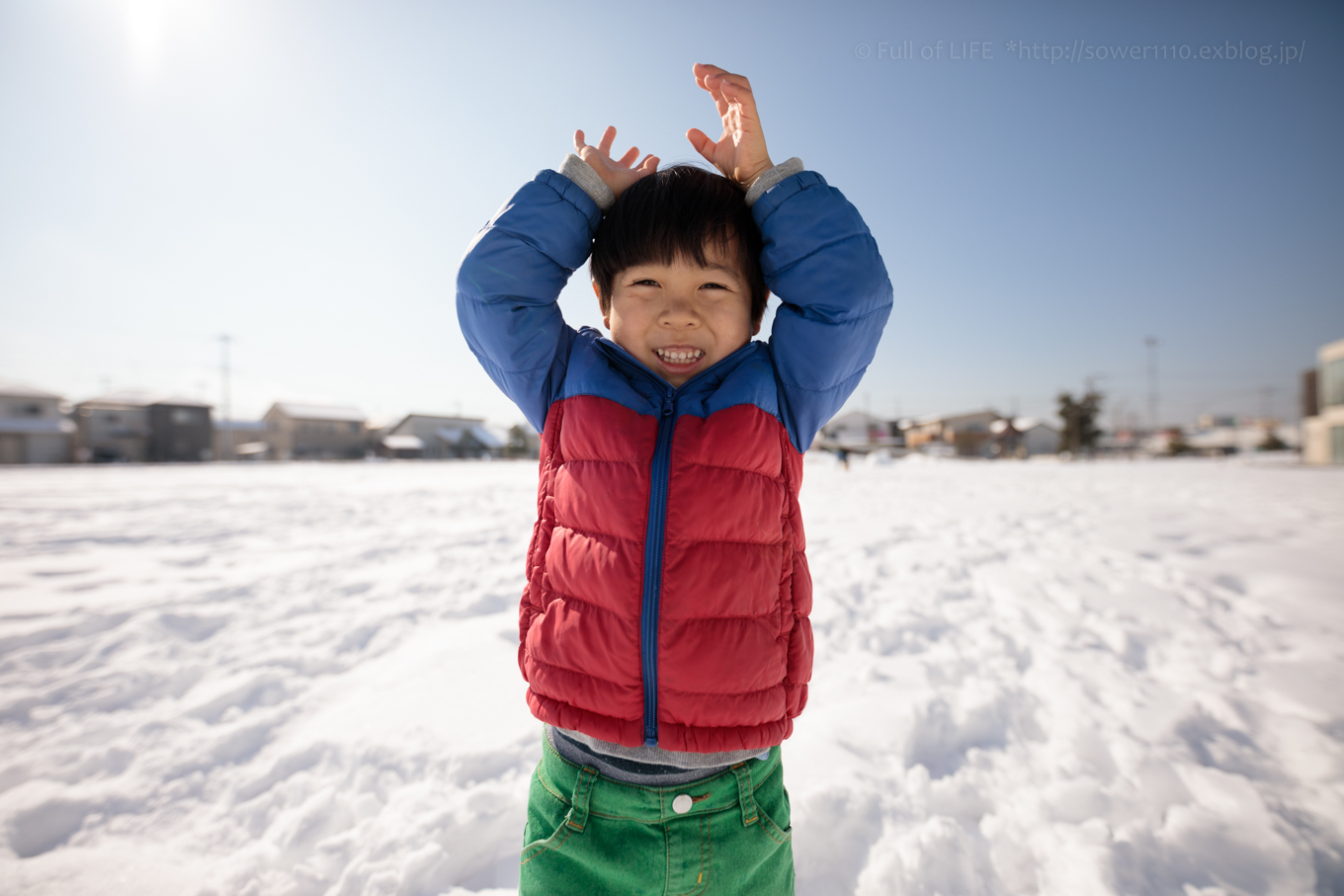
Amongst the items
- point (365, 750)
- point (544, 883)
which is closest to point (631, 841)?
point (544, 883)

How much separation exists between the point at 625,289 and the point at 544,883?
1.20 meters

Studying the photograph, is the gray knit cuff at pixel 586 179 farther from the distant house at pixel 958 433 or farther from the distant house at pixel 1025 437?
the distant house at pixel 1025 437

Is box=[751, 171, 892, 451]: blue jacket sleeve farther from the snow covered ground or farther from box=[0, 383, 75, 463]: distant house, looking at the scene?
box=[0, 383, 75, 463]: distant house

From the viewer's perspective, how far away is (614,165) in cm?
120

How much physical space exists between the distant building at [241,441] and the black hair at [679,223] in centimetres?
4500

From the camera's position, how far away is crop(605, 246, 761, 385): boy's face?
1066mm

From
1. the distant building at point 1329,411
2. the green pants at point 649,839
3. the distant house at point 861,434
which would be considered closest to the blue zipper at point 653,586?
the green pants at point 649,839

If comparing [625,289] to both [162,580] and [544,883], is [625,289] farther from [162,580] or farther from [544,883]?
[162,580]

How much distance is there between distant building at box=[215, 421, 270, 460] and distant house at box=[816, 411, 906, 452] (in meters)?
44.6

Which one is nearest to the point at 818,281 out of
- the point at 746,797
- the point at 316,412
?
the point at 746,797

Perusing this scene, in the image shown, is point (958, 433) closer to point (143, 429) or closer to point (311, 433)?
point (311, 433)

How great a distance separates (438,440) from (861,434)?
39692 mm

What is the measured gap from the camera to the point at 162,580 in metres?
3.72

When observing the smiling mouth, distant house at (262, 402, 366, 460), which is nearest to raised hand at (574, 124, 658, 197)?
the smiling mouth
